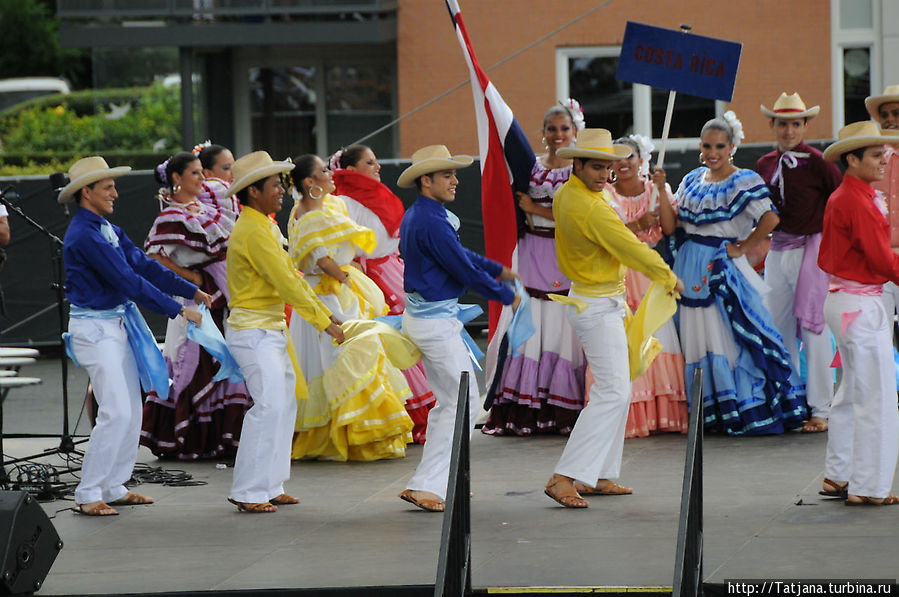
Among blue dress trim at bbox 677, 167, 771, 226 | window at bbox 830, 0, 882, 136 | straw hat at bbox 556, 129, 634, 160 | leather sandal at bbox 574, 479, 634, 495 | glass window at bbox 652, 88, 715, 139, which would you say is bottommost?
leather sandal at bbox 574, 479, 634, 495

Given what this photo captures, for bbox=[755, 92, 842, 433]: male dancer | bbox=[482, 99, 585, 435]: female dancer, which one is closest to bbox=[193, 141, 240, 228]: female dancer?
bbox=[482, 99, 585, 435]: female dancer

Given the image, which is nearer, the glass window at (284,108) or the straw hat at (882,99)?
the straw hat at (882,99)

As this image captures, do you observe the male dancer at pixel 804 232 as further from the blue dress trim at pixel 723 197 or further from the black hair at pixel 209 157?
the black hair at pixel 209 157

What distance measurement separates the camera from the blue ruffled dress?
9.10 meters

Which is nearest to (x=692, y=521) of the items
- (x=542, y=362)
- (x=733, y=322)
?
(x=733, y=322)

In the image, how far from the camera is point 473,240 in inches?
590

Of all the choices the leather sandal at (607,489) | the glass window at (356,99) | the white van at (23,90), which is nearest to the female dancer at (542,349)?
the leather sandal at (607,489)

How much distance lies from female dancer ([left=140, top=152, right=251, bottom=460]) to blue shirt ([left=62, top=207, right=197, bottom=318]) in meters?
1.27

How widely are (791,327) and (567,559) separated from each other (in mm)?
3925

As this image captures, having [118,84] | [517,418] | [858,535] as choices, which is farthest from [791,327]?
[118,84]

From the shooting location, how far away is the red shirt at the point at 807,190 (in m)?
9.33

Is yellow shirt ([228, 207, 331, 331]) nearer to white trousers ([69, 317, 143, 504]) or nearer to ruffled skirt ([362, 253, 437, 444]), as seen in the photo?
white trousers ([69, 317, 143, 504])

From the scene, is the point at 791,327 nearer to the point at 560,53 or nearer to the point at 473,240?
the point at 473,240

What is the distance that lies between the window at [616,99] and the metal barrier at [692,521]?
1250 centimetres
